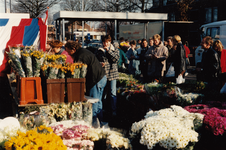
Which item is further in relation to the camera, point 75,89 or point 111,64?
point 111,64

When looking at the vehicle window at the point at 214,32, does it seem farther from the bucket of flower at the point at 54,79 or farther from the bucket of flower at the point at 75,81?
the bucket of flower at the point at 54,79

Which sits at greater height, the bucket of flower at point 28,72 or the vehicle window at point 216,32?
the vehicle window at point 216,32

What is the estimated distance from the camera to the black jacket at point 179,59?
20.6ft

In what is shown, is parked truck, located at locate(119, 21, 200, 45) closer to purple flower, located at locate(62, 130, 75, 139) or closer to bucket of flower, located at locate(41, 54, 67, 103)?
bucket of flower, located at locate(41, 54, 67, 103)

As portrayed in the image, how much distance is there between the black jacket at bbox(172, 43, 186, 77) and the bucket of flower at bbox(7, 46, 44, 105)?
384 cm

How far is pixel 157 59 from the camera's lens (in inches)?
256

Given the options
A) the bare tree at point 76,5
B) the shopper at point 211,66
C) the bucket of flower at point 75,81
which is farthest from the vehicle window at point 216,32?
the bare tree at point 76,5

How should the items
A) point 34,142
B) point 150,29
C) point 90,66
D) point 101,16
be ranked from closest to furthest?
point 34,142, point 90,66, point 101,16, point 150,29

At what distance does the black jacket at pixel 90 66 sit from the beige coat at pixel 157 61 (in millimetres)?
2362

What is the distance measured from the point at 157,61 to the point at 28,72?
3896 mm

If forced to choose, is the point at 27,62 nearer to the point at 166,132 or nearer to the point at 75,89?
the point at 75,89

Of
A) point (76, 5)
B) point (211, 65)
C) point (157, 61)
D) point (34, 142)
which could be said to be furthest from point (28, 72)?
point (76, 5)


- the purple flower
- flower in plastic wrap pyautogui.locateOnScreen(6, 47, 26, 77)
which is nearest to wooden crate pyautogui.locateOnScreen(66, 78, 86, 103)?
flower in plastic wrap pyautogui.locateOnScreen(6, 47, 26, 77)

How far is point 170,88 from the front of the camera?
189 inches
